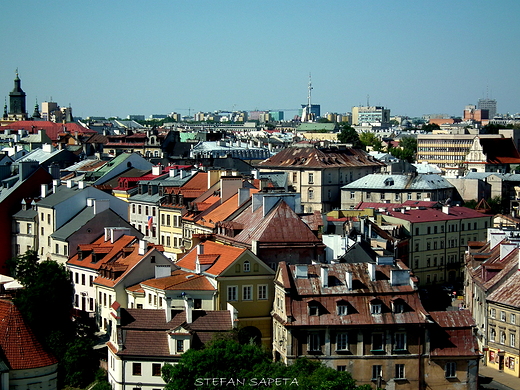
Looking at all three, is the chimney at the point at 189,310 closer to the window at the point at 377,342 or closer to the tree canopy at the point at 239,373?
the tree canopy at the point at 239,373

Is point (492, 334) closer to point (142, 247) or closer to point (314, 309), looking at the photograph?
point (314, 309)

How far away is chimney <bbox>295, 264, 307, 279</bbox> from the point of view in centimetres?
5650

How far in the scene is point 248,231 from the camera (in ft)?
210

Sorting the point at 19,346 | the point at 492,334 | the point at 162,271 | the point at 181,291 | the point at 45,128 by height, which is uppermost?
the point at 45,128

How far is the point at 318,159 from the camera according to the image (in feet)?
422

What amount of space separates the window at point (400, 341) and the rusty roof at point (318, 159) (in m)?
72.5

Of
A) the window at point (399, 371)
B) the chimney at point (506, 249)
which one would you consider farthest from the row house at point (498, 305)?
the window at point (399, 371)

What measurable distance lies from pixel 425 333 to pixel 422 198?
6562 centimetres

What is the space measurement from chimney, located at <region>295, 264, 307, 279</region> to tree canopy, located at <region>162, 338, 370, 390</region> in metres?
7.66

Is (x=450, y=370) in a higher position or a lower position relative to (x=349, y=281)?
lower

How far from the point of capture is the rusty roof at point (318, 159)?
12850cm

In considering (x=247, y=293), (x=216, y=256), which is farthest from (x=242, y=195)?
(x=247, y=293)

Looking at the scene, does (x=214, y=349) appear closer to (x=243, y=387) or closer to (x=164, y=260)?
(x=243, y=387)

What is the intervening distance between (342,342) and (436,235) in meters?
44.4
